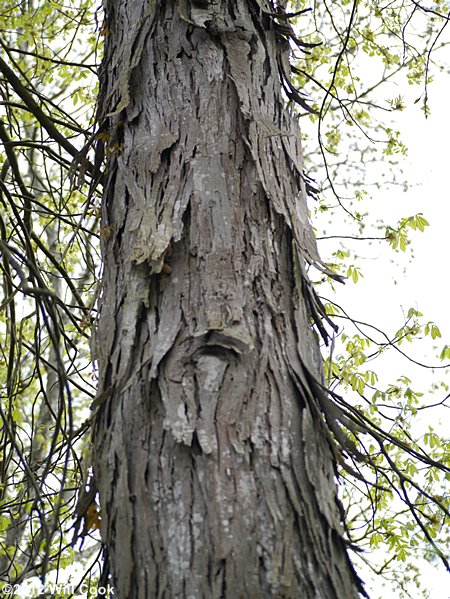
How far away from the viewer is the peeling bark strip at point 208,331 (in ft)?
3.63

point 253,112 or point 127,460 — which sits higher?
point 253,112

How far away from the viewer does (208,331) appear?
50.7 inches

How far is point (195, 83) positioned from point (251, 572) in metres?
1.18

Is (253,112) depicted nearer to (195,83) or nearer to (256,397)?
(195,83)

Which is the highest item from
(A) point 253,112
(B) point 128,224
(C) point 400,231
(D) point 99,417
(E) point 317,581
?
(C) point 400,231

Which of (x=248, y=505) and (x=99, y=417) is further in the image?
(x=99, y=417)

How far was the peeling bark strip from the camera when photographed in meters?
1.11

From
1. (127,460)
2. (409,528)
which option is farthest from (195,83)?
(409,528)

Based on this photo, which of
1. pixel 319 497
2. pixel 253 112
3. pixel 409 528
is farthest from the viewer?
pixel 409 528

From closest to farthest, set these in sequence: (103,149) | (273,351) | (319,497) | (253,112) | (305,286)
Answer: (319,497) → (273,351) → (305,286) → (253,112) → (103,149)

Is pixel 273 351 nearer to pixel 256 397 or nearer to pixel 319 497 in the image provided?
pixel 256 397

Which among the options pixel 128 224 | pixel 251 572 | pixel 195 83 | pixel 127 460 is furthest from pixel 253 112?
pixel 251 572

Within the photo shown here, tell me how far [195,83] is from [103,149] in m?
0.37

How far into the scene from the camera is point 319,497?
1202mm
